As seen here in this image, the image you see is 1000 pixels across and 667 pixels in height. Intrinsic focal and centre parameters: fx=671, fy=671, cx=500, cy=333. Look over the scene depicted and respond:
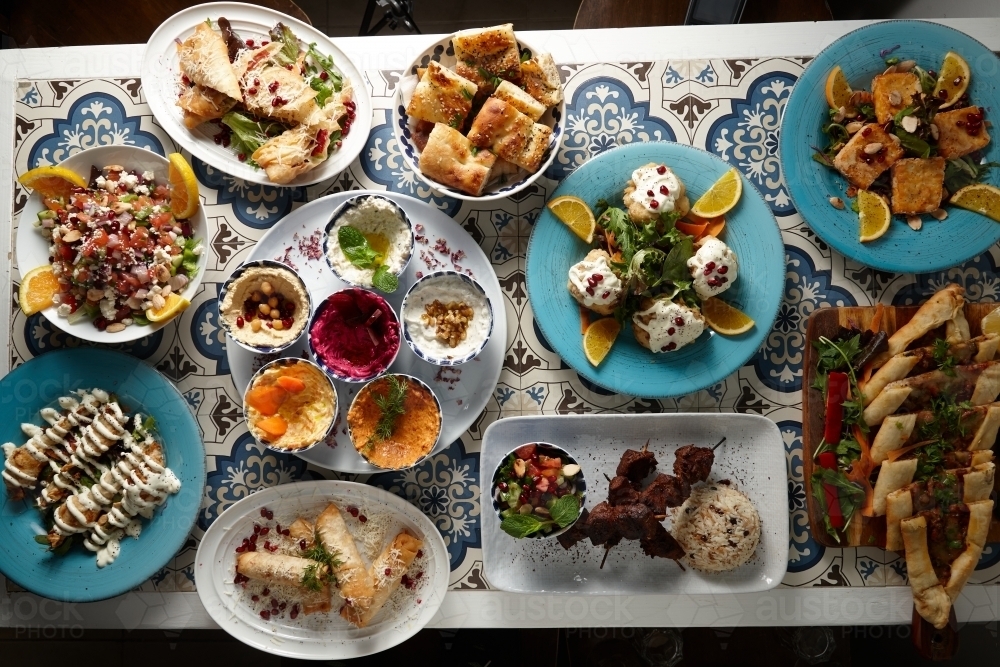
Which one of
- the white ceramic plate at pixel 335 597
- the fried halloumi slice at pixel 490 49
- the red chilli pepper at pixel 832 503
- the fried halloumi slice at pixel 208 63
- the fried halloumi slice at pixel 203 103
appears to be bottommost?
the white ceramic plate at pixel 335 597

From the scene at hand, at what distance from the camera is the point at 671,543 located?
9.11ft

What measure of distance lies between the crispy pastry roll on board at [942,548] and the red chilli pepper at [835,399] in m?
0.46

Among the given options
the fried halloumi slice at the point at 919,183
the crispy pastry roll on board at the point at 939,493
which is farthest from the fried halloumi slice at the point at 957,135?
the crispy pastry roll on board at the point at 939,493

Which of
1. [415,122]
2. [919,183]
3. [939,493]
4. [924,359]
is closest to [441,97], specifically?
[415,122]

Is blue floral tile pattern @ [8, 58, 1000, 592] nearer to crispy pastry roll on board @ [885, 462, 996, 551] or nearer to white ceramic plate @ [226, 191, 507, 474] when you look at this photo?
white ceramic plate @ [226, 191, 507, 474]

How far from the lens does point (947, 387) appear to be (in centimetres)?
283

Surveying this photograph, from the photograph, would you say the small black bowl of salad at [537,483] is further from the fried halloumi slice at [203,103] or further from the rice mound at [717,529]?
the fried halloumi slice at [203,103]

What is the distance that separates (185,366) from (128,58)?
1437 mm

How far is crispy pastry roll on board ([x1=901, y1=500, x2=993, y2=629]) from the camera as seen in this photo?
2789 millimetres

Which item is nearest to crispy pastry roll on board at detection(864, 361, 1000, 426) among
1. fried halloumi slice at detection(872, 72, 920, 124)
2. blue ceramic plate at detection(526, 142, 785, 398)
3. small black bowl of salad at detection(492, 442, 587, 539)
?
blue ceramic plate at detection(526, 142, 785, 398)

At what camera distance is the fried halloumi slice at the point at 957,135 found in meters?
2.82

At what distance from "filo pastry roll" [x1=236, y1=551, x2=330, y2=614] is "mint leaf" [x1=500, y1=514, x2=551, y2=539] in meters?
0.81

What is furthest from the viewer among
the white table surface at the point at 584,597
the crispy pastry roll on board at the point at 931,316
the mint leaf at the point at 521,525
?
the white table surface at the point at 584,597

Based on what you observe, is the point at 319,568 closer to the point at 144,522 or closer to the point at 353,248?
the point at 144,522
